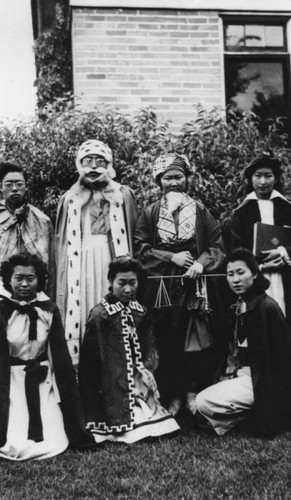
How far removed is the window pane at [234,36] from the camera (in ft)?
29.8

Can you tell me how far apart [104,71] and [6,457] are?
547 centimetres

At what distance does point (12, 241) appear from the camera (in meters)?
5.64

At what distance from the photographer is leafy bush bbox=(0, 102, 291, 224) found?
23.0 feet

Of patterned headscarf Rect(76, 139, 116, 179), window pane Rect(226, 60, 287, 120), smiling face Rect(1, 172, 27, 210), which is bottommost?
smiling face Rect(1, 172, 27, 210)

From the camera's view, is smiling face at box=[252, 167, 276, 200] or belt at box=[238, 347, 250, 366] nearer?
belt at box=[238, 347, 250, 366]

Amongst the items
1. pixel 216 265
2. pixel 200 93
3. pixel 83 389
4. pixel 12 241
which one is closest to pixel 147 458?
pixel 83 389

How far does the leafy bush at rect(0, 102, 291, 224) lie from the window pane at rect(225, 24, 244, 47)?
205cm

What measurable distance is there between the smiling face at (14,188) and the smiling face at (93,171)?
511 mm

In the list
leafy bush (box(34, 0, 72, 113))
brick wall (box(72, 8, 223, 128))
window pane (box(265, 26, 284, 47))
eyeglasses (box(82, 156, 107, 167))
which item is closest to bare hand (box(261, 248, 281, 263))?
eyeglasses (box(82, 156, 107, 167))

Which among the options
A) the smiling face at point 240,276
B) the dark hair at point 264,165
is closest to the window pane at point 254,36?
the dark hair at point 264,165

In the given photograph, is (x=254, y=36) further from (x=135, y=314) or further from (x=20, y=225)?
(x=135, y=314)

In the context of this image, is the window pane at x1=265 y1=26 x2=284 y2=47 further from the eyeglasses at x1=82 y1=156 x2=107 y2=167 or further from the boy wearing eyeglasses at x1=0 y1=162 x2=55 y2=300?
the boy wearing eyeglasses at x1=0 y1=162 x2=55 y2=300

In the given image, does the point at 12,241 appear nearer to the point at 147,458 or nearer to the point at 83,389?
the point at 83,389

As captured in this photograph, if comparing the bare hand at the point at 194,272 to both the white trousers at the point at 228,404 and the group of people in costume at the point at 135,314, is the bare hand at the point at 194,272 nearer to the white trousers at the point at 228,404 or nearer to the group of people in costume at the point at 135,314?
the group of people in costume at the point at 135,314
